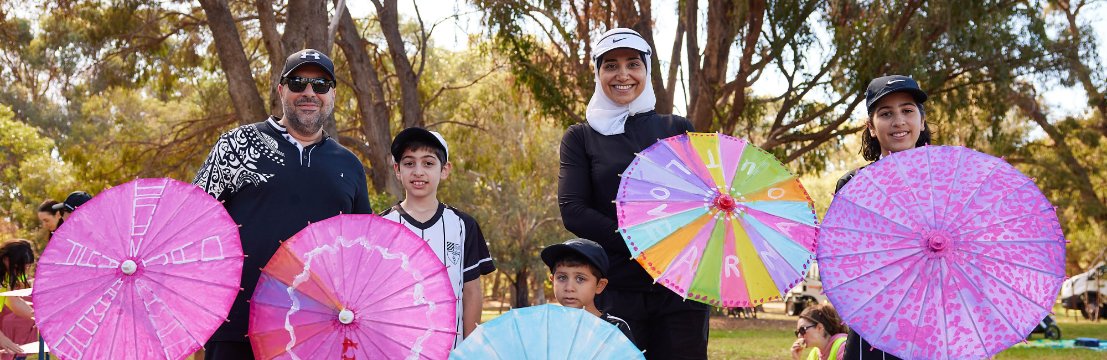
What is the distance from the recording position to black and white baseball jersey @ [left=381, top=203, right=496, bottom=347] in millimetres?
4770

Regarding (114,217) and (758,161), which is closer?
(114,217)

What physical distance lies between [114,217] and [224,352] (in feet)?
2.08

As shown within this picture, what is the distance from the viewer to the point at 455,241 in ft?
15.8

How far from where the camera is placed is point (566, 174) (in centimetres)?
430

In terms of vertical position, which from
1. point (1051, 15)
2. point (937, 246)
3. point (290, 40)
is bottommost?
point (937, 246)

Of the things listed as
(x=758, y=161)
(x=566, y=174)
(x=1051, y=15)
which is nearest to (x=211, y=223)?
(x=566, y=174)

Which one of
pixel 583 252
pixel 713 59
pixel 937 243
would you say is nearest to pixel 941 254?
pixel 937 243

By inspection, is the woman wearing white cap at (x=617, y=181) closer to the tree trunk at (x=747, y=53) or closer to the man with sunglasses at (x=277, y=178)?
the man with sunglasses at (x=277, y=178)

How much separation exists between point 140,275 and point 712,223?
2.07 meters

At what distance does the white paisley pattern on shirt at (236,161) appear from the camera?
4039 mm

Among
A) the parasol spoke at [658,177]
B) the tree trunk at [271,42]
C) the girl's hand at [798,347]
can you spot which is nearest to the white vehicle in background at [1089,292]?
the tree trunk at [271,42]

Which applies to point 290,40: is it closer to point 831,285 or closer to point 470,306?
point 470,306

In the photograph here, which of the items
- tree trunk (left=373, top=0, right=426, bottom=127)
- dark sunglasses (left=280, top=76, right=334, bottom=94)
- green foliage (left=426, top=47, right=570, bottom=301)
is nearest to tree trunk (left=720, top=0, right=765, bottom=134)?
green foliage (left=426, top=47, right=570, bottom=301)

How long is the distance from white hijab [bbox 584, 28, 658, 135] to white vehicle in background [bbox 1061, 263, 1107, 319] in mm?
27518
